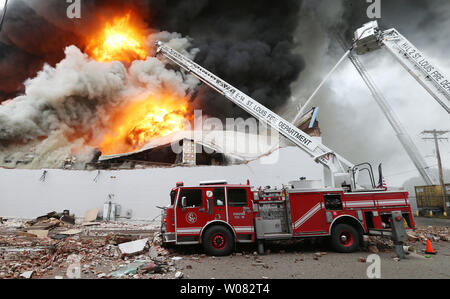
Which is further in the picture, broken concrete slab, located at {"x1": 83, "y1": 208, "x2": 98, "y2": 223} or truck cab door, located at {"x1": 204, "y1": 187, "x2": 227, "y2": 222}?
broken concrete slab, located at {"x1": 83, "y1": 208, "x2": 98, "y2": 223}

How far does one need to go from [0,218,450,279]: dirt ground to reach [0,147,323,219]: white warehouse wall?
6.79 m

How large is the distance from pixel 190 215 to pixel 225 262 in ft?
5.12

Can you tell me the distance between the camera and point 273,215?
22.4 feet

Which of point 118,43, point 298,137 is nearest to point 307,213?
point 298,137

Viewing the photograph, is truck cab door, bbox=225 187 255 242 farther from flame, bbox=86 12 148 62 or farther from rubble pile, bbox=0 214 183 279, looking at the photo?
flame, bbox=86 12 148 62

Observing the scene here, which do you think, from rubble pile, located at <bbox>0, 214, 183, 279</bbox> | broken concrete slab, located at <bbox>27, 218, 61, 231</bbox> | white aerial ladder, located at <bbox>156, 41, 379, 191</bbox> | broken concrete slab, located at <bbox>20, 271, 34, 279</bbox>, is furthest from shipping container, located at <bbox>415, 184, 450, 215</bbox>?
broken concrete slab, located at <bbox>27, 218, 61, 231</bbox>

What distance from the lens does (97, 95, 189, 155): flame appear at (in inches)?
834

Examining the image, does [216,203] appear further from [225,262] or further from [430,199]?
[430,199]

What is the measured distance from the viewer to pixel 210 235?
6301 millimetres

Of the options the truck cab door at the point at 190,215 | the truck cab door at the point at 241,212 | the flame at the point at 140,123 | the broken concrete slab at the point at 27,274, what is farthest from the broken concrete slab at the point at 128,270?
the flame at the point at 140,123

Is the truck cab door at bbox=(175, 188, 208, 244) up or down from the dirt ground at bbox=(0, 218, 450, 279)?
up
